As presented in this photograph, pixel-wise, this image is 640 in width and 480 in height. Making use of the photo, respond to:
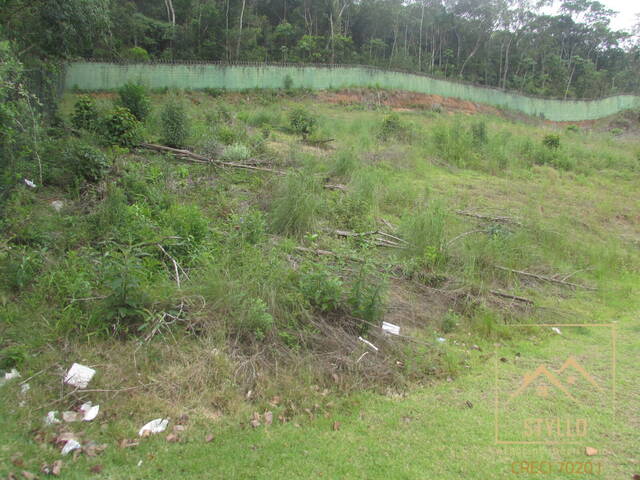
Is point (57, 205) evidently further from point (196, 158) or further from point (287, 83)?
point (287, 83)

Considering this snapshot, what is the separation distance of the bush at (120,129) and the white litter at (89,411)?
575 centimetres

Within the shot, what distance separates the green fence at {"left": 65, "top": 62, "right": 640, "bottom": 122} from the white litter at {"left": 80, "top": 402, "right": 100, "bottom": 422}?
14.9 metres

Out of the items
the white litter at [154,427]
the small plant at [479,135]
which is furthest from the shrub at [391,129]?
the white litter at [154,427]

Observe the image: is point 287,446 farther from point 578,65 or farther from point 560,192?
point 578,65

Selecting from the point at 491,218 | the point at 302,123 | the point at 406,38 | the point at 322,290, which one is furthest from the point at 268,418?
the point at 406,38

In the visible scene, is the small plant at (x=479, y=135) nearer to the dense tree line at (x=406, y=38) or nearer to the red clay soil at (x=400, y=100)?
the red clay soil at (x=400, y=100)

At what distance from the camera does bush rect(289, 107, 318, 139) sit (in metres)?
11.1

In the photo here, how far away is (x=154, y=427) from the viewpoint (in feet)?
9.95

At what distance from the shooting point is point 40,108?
324 inches

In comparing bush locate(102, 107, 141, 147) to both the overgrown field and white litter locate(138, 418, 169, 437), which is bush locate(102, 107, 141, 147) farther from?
white litter locate(138, 418, 169, 437)

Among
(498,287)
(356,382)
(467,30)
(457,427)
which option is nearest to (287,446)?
(356,382)

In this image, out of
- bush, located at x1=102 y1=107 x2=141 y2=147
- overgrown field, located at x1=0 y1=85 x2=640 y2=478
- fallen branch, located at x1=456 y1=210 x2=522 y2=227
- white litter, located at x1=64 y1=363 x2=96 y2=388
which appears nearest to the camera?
white litter, located at x1=64 y1=363 x2=96 y2=388
